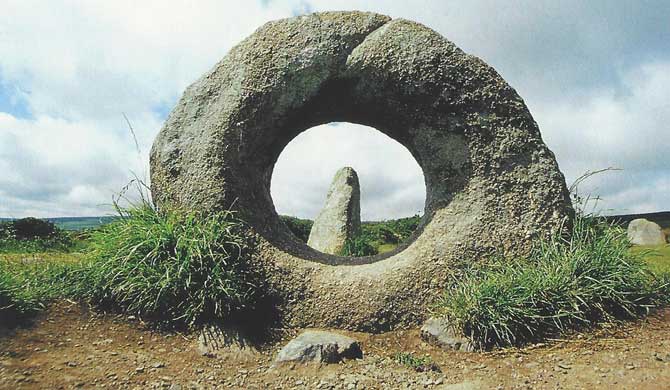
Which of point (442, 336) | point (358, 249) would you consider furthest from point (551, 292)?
point (358, 249)

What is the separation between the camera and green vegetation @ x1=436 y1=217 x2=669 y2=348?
4.67 meters

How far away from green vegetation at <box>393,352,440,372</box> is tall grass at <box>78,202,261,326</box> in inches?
61.2

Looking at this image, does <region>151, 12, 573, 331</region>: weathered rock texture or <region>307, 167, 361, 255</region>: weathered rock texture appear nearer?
<region>151, 12, 573, 331</region>: weathered rock texture

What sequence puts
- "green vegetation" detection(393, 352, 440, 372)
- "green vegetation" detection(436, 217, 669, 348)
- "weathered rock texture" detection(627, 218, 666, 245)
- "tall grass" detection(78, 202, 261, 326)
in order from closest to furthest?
"green vegetation" detection(393, 352, 440, 372), "green vegetation" detection(436, 217, 669, 348), "tall grass" detection(78, 202, 261, 326), "weathered rock texture" detection(627, 218, 666, 245)

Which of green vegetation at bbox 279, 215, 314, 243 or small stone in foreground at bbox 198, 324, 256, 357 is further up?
green vegetation at bbox 279, 215, 314, 243

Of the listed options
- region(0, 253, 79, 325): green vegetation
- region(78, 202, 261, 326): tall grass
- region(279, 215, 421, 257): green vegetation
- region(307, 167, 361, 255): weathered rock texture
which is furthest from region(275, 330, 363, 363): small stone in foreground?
region(279, 215, 421, 257): green vegetation

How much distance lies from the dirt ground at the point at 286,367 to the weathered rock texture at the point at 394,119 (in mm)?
825

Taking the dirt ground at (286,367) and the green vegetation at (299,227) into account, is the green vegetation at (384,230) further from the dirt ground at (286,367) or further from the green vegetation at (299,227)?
the dirt ground at (286,367)

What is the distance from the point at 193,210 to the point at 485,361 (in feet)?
10.2

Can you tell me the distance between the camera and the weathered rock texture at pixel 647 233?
65.4ft

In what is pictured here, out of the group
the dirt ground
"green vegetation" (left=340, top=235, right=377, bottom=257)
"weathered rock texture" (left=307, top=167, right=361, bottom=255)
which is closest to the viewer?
the dirt ground

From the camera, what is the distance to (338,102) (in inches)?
227

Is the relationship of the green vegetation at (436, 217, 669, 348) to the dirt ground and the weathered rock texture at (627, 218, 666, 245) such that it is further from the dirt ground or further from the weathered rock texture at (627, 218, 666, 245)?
the weathered rock texture at (627, 218, 666, 245)

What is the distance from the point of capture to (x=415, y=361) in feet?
14.9
